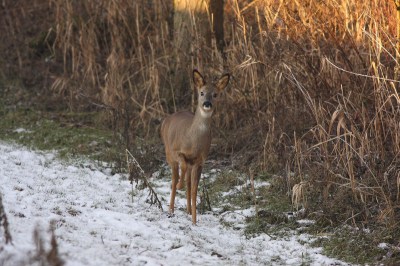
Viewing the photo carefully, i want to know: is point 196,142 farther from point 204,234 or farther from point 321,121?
point 321,121

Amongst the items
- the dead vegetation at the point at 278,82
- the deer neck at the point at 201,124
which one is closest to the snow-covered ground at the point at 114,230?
the dead vegetation at the point at 278,82

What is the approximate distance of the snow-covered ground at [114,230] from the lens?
11.8ft

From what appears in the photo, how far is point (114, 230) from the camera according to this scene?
4.27 metres

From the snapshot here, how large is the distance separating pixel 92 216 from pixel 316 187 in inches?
93.5

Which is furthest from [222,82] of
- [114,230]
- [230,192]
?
[114,230]

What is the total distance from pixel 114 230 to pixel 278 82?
366 centimetres

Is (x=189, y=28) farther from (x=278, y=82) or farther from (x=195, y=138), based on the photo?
(x=195, y=138)

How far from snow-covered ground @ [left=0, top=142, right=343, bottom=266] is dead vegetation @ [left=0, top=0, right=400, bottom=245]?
0.85 metres

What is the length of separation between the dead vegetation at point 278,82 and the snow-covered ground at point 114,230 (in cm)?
85

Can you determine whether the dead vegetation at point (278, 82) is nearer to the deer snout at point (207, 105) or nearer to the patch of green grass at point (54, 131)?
the patch of green grass at point (54, 131)

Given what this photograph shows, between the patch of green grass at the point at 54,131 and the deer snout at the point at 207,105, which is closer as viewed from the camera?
the deer snout at the point at 207,105

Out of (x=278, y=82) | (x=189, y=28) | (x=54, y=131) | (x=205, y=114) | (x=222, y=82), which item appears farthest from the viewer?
(x=54, y=131)

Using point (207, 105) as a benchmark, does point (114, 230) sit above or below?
below

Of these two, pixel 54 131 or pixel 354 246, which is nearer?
pixel 354 246
